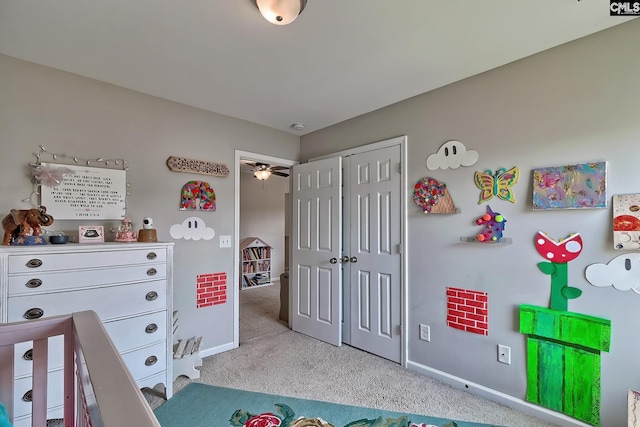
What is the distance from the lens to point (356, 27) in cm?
166

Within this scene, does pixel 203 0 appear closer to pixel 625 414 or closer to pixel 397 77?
pixel 397 77

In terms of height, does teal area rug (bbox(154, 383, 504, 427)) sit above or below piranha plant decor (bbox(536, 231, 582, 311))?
below

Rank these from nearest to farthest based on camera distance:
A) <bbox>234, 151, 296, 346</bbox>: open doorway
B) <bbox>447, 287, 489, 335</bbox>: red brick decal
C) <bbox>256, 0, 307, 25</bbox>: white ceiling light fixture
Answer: <bbox>256, 0, 307, 25</bbox>: white ceiling light fixture
<bbox>447, 287, 489, 335</bbox>: red brick decal
<bbox>234, 151, 296, 346</bbox>: open doorway

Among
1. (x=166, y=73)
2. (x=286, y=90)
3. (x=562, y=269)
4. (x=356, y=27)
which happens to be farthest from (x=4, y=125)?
(x=562, y=269)

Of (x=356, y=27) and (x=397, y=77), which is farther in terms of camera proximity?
(x=397, y=77)

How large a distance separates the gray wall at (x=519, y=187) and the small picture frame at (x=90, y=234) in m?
2.46

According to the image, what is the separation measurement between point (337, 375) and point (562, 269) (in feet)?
6.05

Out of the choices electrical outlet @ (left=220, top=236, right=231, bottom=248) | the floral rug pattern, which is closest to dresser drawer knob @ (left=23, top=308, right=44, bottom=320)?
→ the floral rug pattern

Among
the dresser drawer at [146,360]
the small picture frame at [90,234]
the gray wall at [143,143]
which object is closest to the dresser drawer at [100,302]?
the dresser drawer at [146,360]

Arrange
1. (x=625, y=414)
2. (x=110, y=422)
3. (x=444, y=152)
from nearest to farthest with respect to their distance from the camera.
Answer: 1. (x=110, y=422)
2. (x=625, y=414)
3. (x=444, y=152)

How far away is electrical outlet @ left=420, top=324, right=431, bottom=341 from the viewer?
2.47 metres

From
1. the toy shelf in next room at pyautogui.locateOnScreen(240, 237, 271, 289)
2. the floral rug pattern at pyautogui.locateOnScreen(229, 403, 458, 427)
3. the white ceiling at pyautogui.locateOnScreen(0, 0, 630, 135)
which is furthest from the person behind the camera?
the toy shelf in next room at pyautogui.locateOnScreen(240, 237, 271, 289)

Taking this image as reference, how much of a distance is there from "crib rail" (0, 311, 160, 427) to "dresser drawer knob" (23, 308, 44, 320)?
0.66 meters

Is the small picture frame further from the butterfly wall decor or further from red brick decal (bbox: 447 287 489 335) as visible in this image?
the butterfly wall decor
